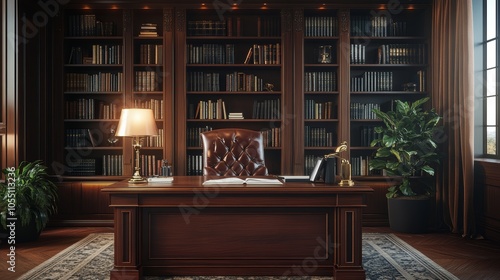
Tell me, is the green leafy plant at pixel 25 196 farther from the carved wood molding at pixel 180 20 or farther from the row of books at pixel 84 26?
the carved wood molding at pixel 180 20

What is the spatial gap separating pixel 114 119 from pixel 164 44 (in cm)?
105

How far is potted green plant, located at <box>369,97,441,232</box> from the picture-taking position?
548 centimetres

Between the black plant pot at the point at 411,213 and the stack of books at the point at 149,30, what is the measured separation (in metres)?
3.27

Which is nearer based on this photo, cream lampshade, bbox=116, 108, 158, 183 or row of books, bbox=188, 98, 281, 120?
cream lampshade, bbox=116, 108, 158, 183

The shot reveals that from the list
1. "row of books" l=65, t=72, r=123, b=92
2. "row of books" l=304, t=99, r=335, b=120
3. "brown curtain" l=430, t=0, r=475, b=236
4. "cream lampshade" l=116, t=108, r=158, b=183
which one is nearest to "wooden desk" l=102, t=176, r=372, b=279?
"cream lampshade" l=116, t=108, r=158, b=183

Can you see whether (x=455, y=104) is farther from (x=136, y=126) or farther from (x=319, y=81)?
(x=136, y=126)

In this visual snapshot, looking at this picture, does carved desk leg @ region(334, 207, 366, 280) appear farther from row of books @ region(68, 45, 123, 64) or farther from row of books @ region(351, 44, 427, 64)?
row of books @ region(68, 45, 123, 64)

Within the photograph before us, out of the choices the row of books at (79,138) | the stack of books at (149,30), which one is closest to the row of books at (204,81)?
the stack of books at (149,30)

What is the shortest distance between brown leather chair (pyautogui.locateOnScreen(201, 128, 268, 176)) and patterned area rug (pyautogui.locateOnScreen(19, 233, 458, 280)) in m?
1.10

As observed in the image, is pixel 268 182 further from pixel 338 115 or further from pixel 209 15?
pixel 209 15

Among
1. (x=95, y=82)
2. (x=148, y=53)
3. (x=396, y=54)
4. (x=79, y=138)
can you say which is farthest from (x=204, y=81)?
(x=396, y=54)

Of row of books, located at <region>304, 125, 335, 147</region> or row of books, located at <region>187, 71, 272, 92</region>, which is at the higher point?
row of books, located at <region>187, 71, 272, 92</region>

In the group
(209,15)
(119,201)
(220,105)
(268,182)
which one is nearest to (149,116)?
(119,201)

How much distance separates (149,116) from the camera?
398 cm
